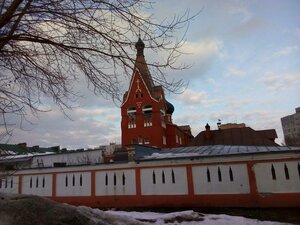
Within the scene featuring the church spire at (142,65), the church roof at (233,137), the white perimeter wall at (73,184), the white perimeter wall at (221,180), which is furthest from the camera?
the church roof at (233,137)

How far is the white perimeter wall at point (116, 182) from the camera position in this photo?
24.3 metres

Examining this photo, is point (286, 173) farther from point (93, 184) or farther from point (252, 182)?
point (93, 184)

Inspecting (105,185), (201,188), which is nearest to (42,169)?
(105,185)

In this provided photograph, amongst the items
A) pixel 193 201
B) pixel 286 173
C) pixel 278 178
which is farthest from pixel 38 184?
pixel 286 173

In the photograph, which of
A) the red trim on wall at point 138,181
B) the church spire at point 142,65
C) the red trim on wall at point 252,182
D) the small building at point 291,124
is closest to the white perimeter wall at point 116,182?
the red trim on wall at point 138,181

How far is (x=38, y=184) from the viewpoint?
29.4 metres

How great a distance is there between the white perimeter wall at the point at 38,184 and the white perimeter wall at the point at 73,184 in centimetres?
112

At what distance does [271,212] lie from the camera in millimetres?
18547

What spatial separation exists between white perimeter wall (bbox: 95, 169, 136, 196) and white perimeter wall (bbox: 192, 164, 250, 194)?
518cm

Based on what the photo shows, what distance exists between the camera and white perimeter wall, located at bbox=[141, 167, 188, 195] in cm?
2247

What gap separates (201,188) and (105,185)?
807cm

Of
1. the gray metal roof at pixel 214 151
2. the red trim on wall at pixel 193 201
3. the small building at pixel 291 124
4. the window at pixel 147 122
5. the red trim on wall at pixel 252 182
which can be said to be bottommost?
the red trim on wall at pixel 193 201

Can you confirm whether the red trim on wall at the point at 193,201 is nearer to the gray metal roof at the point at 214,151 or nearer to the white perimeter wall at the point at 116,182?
the white perimeter wall at the point at 116,182

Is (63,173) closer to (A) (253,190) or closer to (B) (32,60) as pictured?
(A) (253,190)
